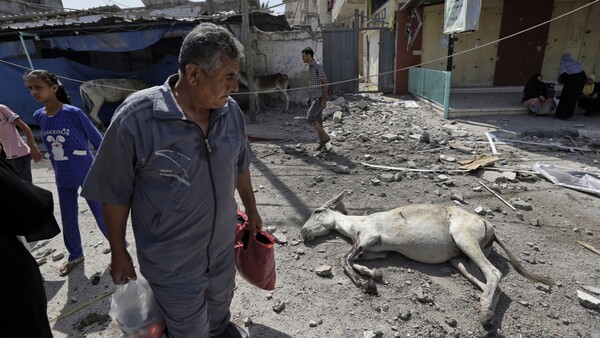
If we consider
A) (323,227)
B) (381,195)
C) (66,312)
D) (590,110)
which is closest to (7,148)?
(66,312)

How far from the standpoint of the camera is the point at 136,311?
1.57 metres

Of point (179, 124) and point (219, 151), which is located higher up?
point (179, 124)

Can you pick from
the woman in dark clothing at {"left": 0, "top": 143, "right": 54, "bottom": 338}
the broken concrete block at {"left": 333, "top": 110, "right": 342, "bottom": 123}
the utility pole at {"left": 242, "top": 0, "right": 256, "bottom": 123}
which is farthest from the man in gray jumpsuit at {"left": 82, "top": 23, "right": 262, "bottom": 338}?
the utility pole at {"left": 242, "top": 0, "right": 256, "bottom": 123}

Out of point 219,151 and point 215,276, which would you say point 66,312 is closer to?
point 215,276

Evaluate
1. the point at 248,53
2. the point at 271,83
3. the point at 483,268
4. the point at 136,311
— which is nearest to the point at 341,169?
the point at 483,268

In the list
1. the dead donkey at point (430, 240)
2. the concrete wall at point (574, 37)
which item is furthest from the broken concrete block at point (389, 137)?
the concrete wall at point (574, 37)

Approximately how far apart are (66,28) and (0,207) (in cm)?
1066

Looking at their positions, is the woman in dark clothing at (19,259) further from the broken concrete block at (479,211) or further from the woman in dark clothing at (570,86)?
the woman in dark clothing at (570,86)

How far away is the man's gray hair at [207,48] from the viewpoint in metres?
1.29

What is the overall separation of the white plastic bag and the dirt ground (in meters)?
0.97

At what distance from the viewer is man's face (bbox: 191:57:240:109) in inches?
52.6

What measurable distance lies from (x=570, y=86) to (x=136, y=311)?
9.53m

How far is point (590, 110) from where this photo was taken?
7.92m

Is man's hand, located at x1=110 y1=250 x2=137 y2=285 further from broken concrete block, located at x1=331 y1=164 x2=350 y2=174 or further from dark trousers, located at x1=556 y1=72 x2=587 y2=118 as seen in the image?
dark trousers, located at x1=556 y1=72 x2=587 y2=118
